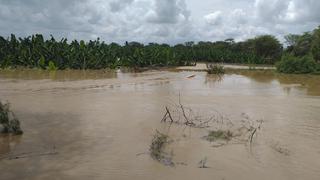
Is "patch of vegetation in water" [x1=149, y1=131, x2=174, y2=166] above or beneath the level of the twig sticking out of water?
above

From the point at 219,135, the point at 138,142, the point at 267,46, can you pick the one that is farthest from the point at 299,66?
the point at 267,46

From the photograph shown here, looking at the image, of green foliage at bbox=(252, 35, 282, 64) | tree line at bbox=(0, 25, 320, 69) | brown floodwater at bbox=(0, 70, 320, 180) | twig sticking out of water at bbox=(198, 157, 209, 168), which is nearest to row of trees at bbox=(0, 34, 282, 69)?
tree line at bbox=(0, 25, 320, 69)

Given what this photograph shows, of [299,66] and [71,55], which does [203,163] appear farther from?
[299,66]

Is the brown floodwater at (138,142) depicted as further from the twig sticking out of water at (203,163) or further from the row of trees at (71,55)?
the row of trees at (71,55)

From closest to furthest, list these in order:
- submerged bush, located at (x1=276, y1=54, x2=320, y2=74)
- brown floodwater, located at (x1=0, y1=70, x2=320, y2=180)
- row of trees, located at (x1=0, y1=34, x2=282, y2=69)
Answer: brown floodwater, located at (x1=0, y1=70, x2=320, y2=180) → row of trees, located at (x1=0, y1=34, x2=282, y2=69) → submerged bush, located at (x1=276, y1=54, x2=320, y2=74)

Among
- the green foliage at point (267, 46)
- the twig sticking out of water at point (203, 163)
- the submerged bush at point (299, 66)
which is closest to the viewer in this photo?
the twig sticking out of water at point (203, 163)

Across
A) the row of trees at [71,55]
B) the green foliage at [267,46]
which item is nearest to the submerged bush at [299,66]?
the row of trees at [71,55]

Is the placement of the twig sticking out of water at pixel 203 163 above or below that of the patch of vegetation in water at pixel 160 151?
below

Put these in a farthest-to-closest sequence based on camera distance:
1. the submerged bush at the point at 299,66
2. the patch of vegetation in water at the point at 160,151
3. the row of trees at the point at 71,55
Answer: the submerged bush at the point at 299,66 → the row of trees at the point at 71,55 → the patch of vegetation in water at the point at 160,151

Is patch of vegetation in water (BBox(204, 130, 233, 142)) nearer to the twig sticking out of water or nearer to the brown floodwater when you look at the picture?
the brown floodwater

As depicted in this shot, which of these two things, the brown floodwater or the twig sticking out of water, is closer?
the brown floodwater

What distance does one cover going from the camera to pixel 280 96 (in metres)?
19.6

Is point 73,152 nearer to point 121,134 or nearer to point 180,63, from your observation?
point 121,134

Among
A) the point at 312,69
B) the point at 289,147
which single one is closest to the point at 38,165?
the point at 289,147
